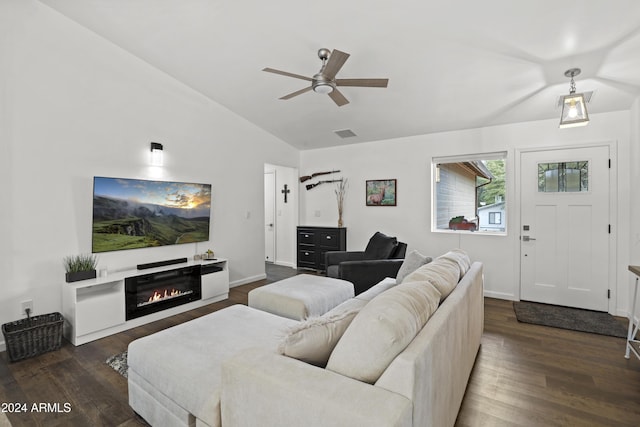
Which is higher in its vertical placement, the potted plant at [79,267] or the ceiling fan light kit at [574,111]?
the ceiling fan light kit at [574,111]

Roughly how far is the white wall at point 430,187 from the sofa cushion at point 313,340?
3.85 meters

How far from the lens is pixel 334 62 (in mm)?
2424

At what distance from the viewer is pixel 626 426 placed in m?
1.85

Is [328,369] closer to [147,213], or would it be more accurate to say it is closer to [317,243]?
[147,213]

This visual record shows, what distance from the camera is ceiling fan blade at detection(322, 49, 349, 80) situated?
231cm

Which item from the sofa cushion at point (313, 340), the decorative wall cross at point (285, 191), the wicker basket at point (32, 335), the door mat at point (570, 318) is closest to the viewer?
the sofa cushion at point (313, 340)

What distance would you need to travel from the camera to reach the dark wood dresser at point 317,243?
567 centimetres

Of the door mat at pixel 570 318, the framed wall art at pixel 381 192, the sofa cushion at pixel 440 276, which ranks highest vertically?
the framed wall art at pixel 381 192

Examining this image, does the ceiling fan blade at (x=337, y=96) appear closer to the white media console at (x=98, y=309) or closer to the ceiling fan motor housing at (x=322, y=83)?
the ceiling fan motor housing at (x=322, y=83)

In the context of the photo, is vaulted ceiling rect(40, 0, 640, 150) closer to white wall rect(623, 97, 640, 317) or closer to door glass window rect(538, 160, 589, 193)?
white wall rect(623, 97, 640, 317)

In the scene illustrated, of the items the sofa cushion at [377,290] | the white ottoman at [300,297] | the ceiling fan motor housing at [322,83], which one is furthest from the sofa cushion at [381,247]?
the ceiling fan motor housing at [322,83]

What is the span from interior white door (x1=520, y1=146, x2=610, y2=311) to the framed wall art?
6.08 ft

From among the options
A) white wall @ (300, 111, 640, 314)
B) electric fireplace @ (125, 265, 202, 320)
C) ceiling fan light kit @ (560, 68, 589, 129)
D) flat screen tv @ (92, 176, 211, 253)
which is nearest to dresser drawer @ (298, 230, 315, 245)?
white wall @ (300, 111, 640, 314)

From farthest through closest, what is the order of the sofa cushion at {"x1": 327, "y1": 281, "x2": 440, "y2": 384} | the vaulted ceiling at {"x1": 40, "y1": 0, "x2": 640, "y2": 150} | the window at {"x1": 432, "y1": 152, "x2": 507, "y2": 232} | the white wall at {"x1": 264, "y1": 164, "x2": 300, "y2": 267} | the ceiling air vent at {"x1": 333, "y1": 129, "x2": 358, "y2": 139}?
the white wall at {"x1": 264, "y1": 164, "x2": 300, "y2": 267} < the ceiling air vent at {"x1": 333, "y1": 129, "x2": 358, "y2": 139} < the window at {"x1": 432, "y1": 152, "x2": 507, "y2": 232} < the vaulted ceiling at {"x1": 40, "y1": 0, "x2": 640, "y2": 150} < the sofa cushion at {"x1": 327, "y1": 281, "x2": 440, "y2": 384}
